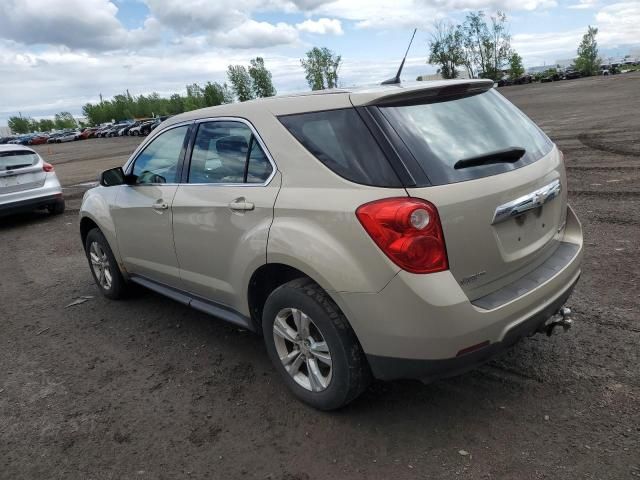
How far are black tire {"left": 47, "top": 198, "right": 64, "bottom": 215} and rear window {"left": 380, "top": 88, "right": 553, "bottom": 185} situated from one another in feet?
30.7

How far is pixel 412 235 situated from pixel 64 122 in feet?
568

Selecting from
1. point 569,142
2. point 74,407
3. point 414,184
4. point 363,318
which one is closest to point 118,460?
point 74,407

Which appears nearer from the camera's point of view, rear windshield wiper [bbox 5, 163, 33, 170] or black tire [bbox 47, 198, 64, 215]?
rear windshield wiper [bbox 5, 163, 33, 170]

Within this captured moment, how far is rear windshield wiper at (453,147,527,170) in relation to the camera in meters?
2.67

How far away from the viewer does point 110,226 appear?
15.6 feet

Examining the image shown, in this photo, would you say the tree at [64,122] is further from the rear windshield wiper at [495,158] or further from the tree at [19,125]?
the rear windshield wiper at [495,158]

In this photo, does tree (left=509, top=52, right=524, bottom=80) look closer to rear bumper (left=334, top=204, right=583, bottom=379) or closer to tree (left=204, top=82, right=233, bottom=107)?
tree (left=204, top=82, right=233, bottom=107)

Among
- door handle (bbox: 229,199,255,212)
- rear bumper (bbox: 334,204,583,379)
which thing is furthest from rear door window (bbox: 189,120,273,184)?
rear bumper (bbox: 334,204,583,379)

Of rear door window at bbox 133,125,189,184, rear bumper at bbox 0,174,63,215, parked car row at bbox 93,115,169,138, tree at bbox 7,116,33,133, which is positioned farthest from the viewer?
tree at bbox 7,116,33,133

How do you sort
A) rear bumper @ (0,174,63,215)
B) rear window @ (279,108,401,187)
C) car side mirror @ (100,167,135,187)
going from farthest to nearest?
rear bumper @ (0,174,63,215)
car side mirror @ (100,167,135,187)
rear window @ (279,108,401,187)

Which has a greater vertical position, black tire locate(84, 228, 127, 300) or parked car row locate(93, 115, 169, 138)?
black tire locate(84, 228, 127, 300)

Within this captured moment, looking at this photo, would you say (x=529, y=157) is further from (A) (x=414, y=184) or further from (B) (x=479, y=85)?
(A) (x=414, y=184)

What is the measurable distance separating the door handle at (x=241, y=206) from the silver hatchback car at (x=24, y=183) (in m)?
7.97

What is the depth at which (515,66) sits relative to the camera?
281ft
